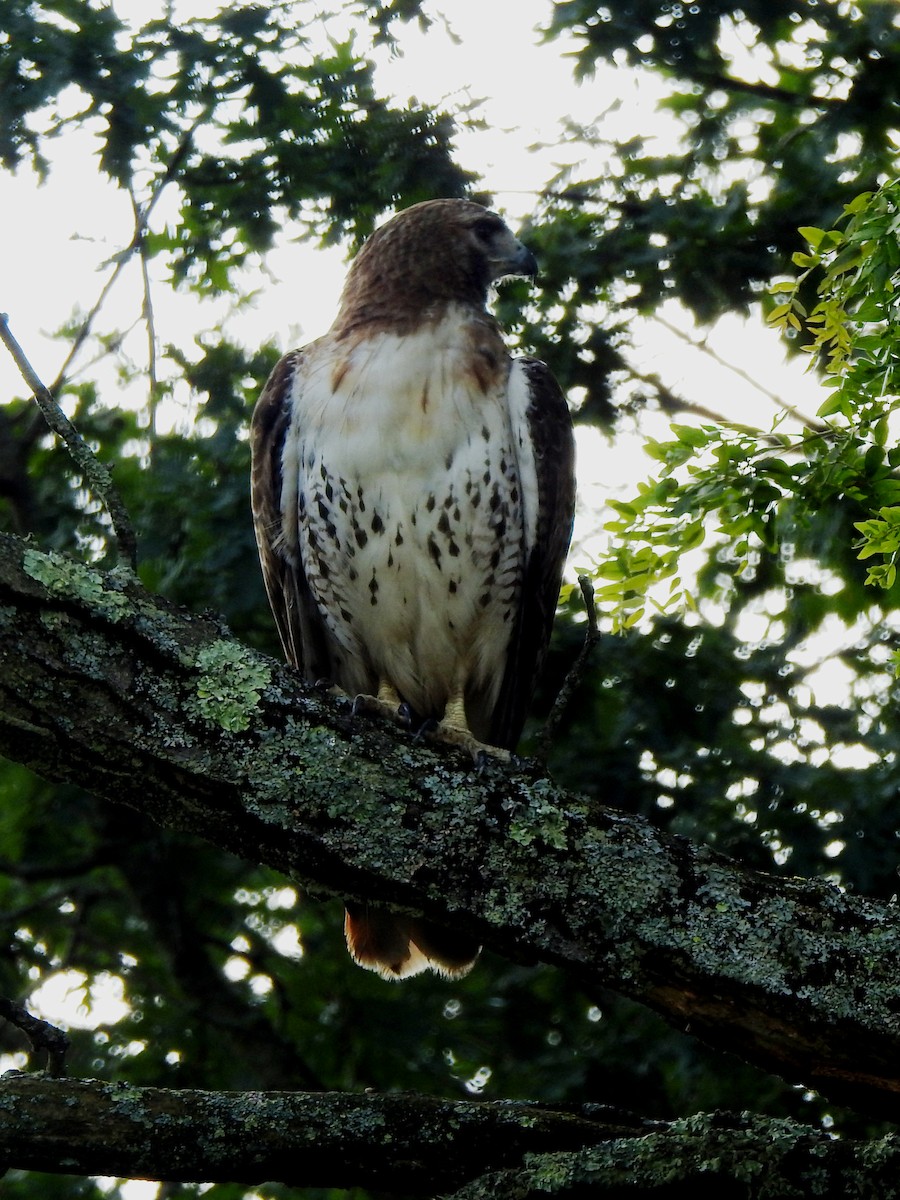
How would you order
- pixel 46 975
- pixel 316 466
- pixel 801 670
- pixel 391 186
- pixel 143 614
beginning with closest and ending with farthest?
pixel 143 614 → pixel 316 466 → pixel 391 186 → pixel 801 670 → pixel 46 975

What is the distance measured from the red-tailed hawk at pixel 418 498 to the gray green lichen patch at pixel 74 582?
1.61 m

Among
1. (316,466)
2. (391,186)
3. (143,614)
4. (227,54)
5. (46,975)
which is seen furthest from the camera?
(46,975)

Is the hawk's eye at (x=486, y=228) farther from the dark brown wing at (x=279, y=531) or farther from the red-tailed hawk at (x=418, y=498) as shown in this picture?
the dark brown wing at (x=279, y=531)

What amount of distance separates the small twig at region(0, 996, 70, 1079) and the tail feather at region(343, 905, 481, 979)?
1.46 metres

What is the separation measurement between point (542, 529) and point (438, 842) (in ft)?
6.50

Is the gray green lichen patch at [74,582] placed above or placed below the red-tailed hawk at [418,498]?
below

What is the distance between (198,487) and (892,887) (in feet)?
8.66

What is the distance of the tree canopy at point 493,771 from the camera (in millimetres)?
2268

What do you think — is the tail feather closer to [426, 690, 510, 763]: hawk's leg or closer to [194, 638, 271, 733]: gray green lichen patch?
[426, 690, 510, 763]: hawk's leg

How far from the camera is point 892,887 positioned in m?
4.28

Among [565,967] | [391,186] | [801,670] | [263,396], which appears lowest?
[565,967]

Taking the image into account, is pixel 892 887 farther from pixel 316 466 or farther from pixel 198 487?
pixel 198 487

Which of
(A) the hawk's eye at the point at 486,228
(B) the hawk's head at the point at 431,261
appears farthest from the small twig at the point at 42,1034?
(A) the hawk's eye at the point at 486,228

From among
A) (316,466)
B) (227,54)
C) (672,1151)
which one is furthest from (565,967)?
(227,54)
